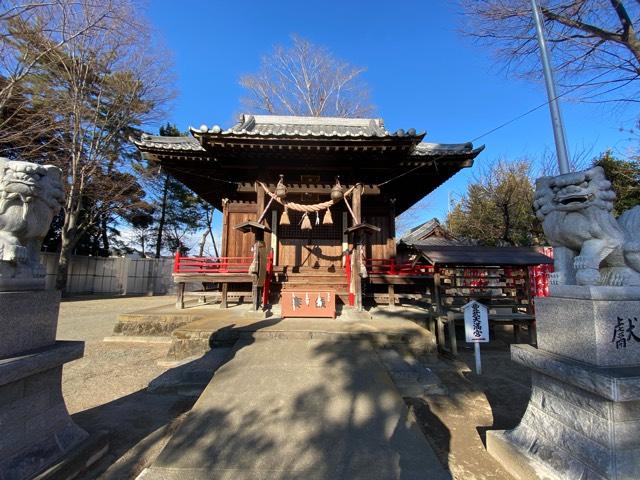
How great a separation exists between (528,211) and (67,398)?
21836 millimetres

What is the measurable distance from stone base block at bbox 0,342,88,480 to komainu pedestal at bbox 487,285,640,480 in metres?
3.86

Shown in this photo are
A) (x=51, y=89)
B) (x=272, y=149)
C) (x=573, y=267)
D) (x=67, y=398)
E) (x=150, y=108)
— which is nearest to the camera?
(x=573, y=267)

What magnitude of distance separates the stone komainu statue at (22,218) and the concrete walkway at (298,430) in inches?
74.5

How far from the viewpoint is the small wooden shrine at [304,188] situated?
24.1 feet

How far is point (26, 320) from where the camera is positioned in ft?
7.70

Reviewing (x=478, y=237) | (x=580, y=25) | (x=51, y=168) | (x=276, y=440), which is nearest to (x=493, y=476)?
(x=276, y=440)

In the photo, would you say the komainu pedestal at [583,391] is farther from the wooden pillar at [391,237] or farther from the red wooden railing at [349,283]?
the wooden pillar at [391,237]

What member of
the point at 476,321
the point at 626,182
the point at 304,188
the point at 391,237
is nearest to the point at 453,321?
the point at 476,321

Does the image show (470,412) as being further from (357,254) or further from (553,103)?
(553,103)

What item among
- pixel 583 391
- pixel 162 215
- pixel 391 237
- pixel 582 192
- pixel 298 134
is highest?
pixel 162 215

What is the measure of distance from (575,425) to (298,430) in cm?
227

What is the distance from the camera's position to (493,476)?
2.62 m

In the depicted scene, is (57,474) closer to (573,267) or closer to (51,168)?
(51,168)

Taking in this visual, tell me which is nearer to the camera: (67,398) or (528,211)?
(67,398)
